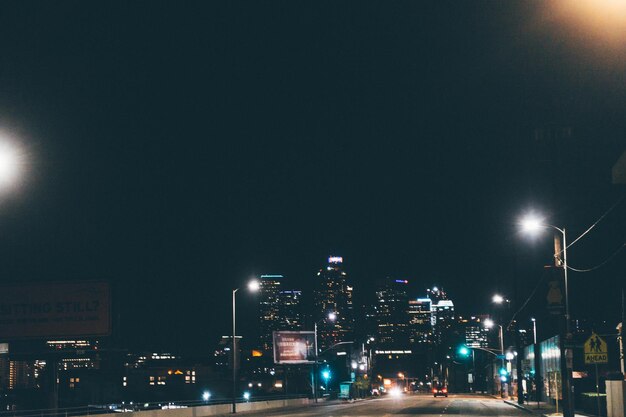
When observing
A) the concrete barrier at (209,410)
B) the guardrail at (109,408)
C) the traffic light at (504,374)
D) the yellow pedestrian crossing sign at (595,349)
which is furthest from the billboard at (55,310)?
the traffic light at (504,374)

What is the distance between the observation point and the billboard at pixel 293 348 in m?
83.5

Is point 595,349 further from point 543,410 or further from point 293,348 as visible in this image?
point 293,348

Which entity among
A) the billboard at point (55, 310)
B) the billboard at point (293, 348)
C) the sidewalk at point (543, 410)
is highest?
the billboard at point (55, 310)

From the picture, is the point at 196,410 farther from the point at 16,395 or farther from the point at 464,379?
the point at 464,379

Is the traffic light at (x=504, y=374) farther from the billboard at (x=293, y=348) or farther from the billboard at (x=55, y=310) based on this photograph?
the billboard at (x=55, y=310)

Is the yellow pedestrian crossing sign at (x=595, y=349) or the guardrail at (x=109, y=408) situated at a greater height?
the yellow pedestrian crossing sign at (x=595, y=349)

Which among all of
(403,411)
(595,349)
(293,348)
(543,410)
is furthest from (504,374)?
(595,349)

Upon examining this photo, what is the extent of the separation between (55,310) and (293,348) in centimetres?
3775

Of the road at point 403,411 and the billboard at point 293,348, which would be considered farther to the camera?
the billboard at point 293,348

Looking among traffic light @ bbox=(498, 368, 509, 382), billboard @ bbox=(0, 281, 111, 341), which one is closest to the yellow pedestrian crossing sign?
billboard @ bbox=(0, 281, 111, 341)

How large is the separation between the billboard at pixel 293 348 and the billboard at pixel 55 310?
3530 cm

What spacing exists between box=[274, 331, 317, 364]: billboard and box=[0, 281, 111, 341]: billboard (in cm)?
3530

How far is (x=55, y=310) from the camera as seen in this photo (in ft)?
164

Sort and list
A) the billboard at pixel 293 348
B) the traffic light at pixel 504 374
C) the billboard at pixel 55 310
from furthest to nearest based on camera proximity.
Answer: the traffic light at pixel 504 374 → the billboard at pixel 293 348 → the billboard at pixel 55 310
